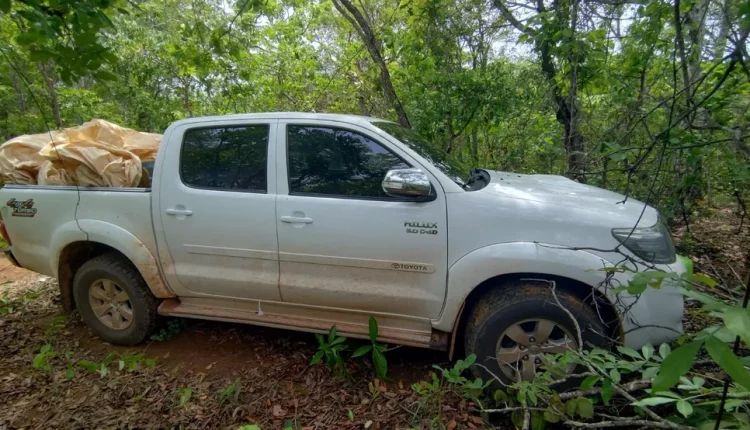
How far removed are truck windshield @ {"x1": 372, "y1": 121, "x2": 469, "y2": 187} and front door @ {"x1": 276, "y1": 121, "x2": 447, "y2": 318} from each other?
0.75 feet

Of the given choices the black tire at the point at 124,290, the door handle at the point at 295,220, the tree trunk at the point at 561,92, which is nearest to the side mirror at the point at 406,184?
the door handle at the point at 295,220

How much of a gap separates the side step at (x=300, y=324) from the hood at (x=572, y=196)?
1.05 metres

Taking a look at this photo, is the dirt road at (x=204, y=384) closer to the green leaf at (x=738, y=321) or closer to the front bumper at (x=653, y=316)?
the front bumper at (x=653, y=316)

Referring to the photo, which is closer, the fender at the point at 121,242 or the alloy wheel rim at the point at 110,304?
the fender at the point at 121,242

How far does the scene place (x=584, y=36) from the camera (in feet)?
16.2

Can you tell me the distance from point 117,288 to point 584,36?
5.56 metres

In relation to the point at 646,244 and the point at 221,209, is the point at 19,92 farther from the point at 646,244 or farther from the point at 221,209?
the point at 646,244

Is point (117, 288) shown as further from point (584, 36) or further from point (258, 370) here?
point (584, 36)

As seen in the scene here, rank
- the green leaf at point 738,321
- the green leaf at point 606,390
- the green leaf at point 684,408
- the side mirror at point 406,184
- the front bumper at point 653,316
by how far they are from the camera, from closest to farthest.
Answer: the green leaf at point 738,321, the green leaf at point 684,408, the green leaf at point 606,390, the front bumper at point 653,316, the side mirror at point 406,184

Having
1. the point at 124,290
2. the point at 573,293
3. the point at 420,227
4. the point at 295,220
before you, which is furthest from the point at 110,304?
the point at 573,293

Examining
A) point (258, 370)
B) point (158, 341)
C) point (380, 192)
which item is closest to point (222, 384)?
point (258, 370)

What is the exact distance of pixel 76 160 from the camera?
3502 millimetres

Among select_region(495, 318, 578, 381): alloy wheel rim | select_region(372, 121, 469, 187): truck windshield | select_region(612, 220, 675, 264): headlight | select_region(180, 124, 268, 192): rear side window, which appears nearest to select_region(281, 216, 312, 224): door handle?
select_region(180, 124, 268, 192): rear side window

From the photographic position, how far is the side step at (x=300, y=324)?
9.07 ft
